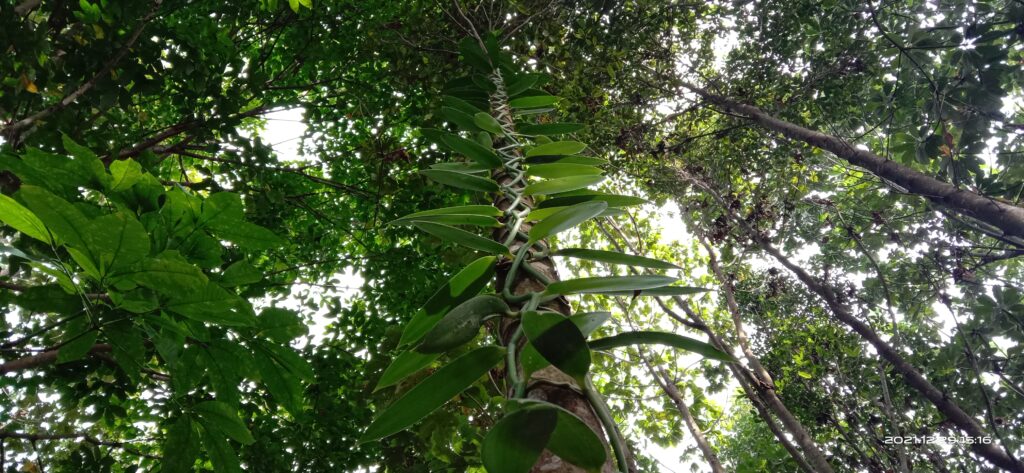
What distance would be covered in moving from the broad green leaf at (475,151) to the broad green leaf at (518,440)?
68cm

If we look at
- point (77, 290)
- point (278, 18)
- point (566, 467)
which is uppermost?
point (278, 18)

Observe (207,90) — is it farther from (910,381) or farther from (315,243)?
(910,381)

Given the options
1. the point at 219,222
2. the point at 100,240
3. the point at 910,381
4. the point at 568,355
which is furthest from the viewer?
the point at 910,381

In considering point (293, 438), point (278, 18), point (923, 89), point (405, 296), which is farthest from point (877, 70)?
point (293, 438)

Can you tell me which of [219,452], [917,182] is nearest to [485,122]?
[219,452]

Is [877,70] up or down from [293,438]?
up

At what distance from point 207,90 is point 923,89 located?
16.2ft

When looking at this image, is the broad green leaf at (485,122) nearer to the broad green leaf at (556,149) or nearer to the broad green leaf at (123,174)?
the broad green leaf at (556,149)

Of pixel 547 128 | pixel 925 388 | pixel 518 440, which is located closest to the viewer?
pixel 518 440

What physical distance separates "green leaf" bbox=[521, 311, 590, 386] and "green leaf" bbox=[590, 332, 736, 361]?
13 cm

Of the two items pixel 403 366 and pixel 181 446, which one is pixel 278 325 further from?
pixel 403 366

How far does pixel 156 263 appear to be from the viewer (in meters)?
0.72

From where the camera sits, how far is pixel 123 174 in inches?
37.9

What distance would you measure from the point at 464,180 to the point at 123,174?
0.65 meters
